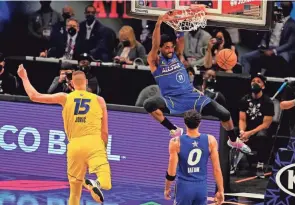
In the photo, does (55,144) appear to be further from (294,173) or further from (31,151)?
(294,173)

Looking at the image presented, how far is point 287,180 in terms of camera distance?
14.6 metres

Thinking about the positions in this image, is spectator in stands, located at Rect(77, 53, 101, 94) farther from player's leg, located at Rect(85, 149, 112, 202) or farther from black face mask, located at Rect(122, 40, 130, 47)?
player's leg, located at Rect(85, 149, 112, 202)

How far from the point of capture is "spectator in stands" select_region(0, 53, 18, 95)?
1819 centimetres

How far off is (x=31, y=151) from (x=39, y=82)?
2527 millimetres

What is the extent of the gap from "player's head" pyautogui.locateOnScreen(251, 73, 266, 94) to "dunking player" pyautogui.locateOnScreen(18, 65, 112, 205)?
13.8 ft

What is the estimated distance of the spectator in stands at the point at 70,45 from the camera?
19266 millimetres

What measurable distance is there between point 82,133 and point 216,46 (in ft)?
16.8

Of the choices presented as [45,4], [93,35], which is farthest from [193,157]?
[45,4]

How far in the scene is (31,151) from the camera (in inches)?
672

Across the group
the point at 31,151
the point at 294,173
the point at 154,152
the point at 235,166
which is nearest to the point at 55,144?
the point at 31,151


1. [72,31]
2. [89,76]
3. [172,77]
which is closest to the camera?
[172,77]

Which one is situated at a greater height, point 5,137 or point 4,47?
point 4,47

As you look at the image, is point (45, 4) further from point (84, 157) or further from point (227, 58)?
point (84, 157)

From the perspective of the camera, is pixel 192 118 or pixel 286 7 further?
pixel 286 7
